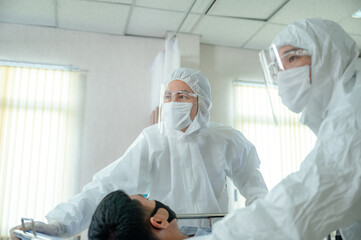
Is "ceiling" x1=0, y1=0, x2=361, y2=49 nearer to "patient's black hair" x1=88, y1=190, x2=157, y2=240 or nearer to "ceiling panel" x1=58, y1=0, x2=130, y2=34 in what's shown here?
"ceiling panel" x1=58, y1=0, x2=130, y2=34

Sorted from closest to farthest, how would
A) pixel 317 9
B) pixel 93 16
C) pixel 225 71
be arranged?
1. pixel 317 9
2. pixel 93 16
3. pixel 225 71

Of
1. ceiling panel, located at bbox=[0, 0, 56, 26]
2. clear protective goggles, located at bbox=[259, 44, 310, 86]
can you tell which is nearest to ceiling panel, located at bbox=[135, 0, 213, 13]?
ceiling panel, located at bbox=[0, 0, 56, 26]

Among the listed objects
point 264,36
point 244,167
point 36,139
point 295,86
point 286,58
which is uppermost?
point 264,36

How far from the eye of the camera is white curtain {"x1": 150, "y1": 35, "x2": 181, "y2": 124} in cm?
346

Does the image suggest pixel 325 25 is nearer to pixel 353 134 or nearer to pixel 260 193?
pixel 353 134

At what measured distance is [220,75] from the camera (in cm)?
422

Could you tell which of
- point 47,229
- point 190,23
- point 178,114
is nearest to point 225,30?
point 190,23

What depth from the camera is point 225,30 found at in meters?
3.86

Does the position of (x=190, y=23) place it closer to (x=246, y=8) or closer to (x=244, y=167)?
(x=246, y=8)

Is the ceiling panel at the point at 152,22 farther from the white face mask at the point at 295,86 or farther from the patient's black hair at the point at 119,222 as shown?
the patient's black hair at the point at 119,222

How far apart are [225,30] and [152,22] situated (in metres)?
0.86

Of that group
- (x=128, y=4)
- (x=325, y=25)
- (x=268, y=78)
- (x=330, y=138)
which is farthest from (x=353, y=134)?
(x=128, y=4)

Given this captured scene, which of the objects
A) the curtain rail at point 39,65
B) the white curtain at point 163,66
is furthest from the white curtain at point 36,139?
the white curtain at point 163,66

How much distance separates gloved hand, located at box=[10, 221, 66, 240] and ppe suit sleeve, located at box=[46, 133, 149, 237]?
0.02 metres
